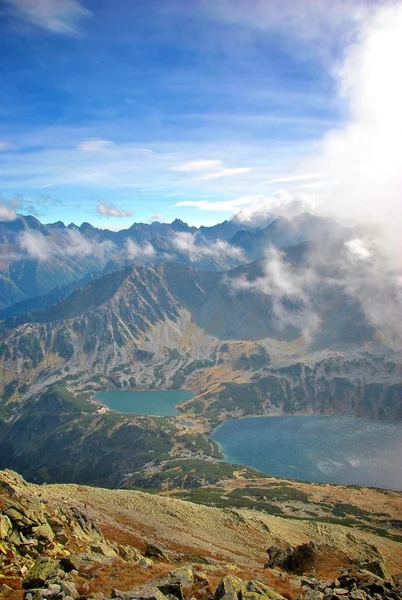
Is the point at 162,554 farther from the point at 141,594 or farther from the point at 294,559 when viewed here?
the point at 141,594

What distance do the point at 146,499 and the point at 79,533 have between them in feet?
158

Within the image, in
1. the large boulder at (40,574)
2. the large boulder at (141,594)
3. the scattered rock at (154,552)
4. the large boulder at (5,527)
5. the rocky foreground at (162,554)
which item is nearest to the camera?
the large boulder at (141,594)

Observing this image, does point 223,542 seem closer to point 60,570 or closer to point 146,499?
point 146,499

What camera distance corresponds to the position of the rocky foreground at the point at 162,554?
34969mm

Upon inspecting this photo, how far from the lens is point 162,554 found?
63406mm

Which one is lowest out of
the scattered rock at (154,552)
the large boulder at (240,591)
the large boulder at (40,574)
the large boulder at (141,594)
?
the scattered rock at (154,552)

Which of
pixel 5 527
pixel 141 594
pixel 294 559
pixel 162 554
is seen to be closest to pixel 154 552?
pixel 162 554

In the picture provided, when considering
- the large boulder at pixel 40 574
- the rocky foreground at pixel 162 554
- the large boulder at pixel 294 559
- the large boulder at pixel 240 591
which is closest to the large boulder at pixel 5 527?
the rocky foreground at pixel 162 554

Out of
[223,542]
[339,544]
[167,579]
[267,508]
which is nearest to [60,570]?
[167,579]

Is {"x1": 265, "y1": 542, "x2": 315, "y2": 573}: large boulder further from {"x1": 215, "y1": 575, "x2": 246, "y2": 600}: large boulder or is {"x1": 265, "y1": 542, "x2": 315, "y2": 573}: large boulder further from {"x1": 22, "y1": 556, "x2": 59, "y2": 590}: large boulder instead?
{"x1": 22, "y1": 556, "x2": 59, "y2": 590}: large boulder

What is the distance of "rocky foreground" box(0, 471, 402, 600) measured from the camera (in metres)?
35.0

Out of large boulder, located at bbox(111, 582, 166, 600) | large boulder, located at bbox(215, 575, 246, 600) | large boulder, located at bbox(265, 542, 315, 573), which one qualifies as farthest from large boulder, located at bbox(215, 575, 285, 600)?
large boulder, located at bbox(265, 542, 315, 573)

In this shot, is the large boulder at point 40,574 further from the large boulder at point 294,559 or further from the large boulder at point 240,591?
the large boulder at point 294,559

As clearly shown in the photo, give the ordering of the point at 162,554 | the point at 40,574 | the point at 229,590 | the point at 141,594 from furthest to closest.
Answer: the point at 162,554 → the point at 40,574 → the point at 229,590 → the point at 141,594
